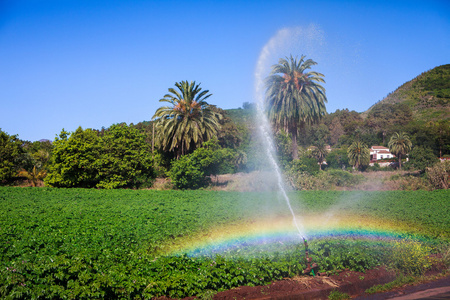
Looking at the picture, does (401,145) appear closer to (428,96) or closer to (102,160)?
(428,96)

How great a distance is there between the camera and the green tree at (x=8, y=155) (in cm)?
4544

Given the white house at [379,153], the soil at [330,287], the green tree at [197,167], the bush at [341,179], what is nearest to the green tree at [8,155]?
the green tree at [197,167]

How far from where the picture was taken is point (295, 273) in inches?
350

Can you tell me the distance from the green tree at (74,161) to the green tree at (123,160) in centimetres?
101

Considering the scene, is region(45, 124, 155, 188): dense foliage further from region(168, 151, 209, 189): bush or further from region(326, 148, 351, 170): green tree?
region(326, 148, 351, 170): green tree

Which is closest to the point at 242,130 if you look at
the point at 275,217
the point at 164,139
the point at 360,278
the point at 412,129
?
the point at 164,139

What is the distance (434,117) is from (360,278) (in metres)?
108

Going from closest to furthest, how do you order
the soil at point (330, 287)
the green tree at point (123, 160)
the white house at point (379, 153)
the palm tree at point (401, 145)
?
1. the soil at point (330, 287)
2. the green tree at point (123, 160)
3. the palm tree at point (401, 145)
4. the white house at point (379, 153)

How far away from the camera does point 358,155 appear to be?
71625 millimetres

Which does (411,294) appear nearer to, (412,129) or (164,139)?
(164,139)

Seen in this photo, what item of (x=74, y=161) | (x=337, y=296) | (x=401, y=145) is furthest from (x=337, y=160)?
(x=337, y=296)

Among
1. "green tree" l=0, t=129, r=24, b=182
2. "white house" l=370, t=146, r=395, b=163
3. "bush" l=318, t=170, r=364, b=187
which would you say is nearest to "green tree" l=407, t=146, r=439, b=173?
"bush" l=318, t=170, r=364, b=187

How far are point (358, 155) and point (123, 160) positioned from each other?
51.3 metres

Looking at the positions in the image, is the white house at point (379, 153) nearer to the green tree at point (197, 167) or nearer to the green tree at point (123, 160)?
the green tree at point (197, 167)
